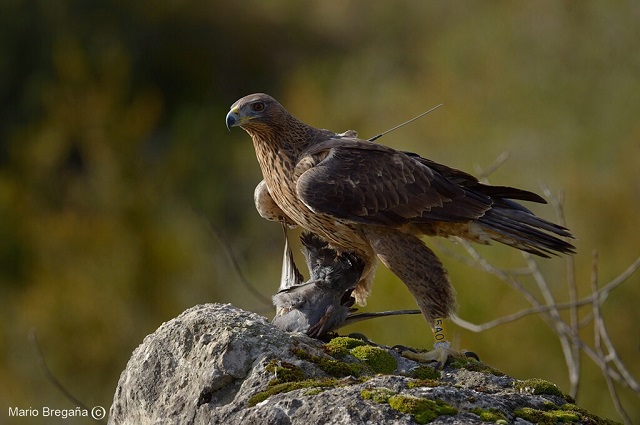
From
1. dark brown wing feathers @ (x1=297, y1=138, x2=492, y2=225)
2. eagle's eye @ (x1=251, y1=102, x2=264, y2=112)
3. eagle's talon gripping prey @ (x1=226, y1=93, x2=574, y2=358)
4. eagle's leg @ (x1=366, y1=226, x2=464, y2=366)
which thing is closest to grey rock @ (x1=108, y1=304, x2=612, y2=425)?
eagle's leg @ (x1=366, y1=226, x2=464, y2=366)

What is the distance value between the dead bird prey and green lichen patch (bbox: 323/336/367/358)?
0.59 feet

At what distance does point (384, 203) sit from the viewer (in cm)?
583

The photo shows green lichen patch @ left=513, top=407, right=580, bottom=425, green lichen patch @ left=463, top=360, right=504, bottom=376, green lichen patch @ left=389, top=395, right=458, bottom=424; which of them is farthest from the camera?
green lichen patch @ left=463, top=360, right=504, bottom=376

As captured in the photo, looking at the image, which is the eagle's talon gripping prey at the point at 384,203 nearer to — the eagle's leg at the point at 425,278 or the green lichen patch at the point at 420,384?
the eagle's leg at the point at 425,278

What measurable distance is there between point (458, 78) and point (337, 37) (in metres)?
9.65

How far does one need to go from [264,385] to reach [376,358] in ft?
2.55

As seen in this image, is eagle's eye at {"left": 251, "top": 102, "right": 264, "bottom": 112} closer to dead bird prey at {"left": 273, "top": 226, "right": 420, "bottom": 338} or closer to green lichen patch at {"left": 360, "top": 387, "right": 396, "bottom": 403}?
dead bird prey at {"left": 273, "top": 226, "right": 420, "bottom": 338}

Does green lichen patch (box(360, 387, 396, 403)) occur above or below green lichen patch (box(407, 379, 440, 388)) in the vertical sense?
below

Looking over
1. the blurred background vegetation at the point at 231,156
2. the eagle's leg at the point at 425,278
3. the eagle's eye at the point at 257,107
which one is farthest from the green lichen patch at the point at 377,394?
the blurred background vegetation at the point at 231,156

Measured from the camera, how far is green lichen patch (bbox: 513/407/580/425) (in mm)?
4008

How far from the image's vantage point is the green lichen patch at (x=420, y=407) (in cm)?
377

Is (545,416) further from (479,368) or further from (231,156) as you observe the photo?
(231,156)

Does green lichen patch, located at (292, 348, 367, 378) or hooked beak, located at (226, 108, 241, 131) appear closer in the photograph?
green lichen patch, located at (292, 348, 367, 378)

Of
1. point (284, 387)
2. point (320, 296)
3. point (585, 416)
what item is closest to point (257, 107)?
point (320, 296)
